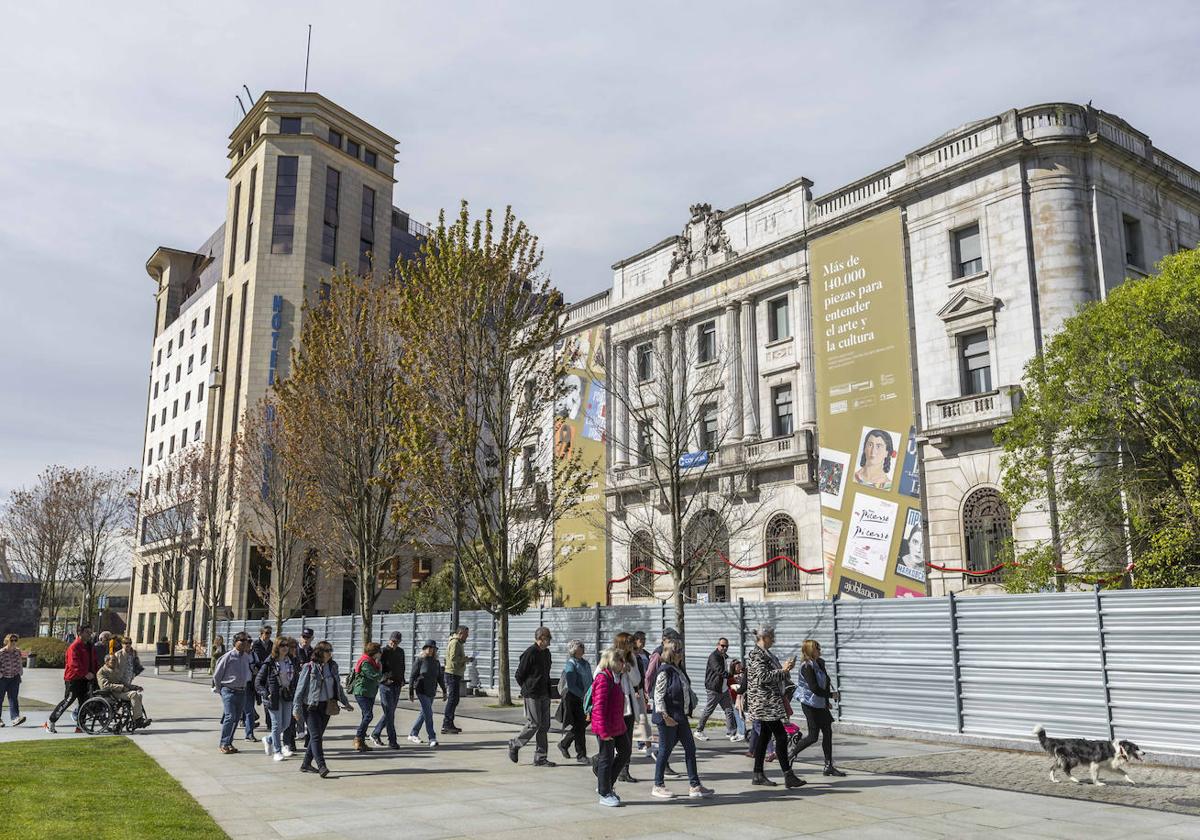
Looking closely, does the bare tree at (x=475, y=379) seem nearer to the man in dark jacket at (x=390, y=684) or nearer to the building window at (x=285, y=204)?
the man in dark jacket at (x=390, y=684)

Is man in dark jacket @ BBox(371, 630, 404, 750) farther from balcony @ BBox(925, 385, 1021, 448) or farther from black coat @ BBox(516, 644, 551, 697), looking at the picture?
balcony @ BBox(925, 385, 1021, 448)

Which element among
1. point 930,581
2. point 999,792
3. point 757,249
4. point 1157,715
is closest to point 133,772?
point 999,792

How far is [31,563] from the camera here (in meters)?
58.6

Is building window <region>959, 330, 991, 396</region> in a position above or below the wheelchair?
above

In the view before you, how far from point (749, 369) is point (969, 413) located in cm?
1009

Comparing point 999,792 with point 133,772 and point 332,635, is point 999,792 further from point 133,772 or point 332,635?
point 332,635

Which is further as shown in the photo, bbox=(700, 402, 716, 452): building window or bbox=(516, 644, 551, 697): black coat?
bbox=(700, 402, 716, 452): building window

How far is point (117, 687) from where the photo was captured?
59.3 feet

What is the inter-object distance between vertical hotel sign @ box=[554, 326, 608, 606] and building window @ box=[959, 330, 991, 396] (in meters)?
16.6

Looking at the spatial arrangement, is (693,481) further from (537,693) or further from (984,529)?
(537,693)

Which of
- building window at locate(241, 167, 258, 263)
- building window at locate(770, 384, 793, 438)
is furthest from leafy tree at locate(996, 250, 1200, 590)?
building window at locate(241, 167, 258, 263)

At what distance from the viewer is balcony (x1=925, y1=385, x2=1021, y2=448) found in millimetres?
27828

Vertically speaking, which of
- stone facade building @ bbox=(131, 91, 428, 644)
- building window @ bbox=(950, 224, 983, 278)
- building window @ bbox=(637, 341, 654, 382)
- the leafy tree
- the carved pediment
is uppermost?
stone facade building @ bbox=(131, 91, 428, 644)

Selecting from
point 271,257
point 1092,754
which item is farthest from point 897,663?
point 271,257
